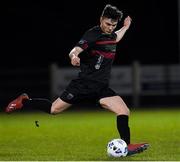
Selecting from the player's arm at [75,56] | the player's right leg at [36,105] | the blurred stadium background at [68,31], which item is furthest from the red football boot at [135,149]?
the blurred stadium background at [68,31]

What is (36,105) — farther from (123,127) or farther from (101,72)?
(123,127)

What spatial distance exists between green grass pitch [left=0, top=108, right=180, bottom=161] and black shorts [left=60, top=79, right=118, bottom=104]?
87cm

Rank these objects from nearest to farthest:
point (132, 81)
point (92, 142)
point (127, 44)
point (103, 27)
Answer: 1. point (103, 27)
2. point (92, 142)
3. point (132, 81)
4. point (127, 44)

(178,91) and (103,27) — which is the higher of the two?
(103,27)

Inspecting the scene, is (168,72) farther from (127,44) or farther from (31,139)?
(31,139)

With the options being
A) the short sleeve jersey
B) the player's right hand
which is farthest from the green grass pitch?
the player's right hand

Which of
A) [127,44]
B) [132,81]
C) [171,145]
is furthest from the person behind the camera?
[127,44]

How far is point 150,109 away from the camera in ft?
84.8

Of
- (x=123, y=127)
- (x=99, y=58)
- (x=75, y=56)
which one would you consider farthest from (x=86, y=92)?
(x=75, y=56)

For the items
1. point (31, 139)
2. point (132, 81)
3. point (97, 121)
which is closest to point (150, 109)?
point (132, 81)

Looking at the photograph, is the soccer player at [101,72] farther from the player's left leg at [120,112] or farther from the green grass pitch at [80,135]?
the green grass pitch at [80,135]

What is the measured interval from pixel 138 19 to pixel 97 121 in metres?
20.8

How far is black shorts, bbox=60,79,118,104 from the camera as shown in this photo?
1152cm

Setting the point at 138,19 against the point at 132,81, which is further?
the point at 138,19
